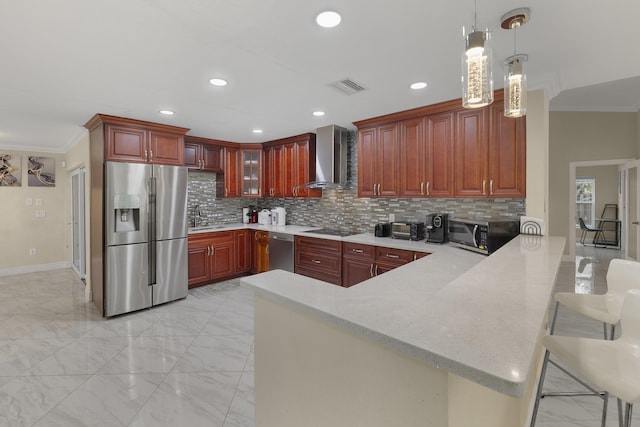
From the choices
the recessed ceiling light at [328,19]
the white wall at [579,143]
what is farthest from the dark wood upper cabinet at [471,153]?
the white wall at [579,143]

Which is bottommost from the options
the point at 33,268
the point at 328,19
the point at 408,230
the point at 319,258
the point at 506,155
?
the point at 33,268

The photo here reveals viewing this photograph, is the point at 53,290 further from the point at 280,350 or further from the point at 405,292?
the point at 405,292

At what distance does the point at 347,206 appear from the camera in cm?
454

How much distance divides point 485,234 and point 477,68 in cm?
162

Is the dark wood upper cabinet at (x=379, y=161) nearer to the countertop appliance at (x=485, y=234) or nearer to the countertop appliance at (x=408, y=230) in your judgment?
the countertop appliance at (x=408, y=230)

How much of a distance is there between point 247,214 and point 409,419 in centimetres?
500

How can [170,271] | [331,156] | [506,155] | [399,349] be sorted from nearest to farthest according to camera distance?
[399,349]
[506,155]
[170,271]
[331,156]

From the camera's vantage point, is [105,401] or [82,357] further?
[82,357]

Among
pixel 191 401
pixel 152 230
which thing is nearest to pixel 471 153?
pixel 191 401

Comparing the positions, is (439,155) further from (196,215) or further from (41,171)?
(41,171)

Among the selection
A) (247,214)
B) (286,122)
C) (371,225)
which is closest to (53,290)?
(247,214)

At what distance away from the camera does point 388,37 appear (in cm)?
184

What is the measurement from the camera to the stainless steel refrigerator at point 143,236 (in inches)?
133

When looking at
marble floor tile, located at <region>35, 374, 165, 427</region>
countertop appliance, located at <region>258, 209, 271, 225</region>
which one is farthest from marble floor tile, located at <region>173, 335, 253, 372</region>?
countertop appliance, located at <region>258, 209, 271, 225</region>
